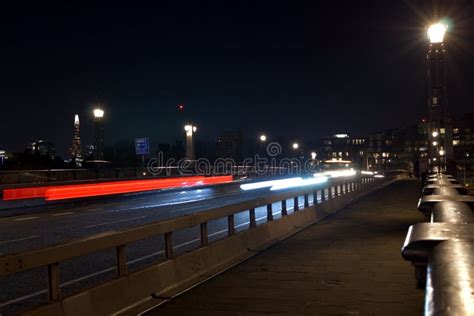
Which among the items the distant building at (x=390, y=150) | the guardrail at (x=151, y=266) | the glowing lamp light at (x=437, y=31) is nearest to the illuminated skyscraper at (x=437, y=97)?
the glowing lamp light at (x=437, y=31)

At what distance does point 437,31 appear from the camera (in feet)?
76.3

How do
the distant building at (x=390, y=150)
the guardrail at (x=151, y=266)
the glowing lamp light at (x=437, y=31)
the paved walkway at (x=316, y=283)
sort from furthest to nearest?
the distant building at (x=390, y=150) → the glowing lamp light at (x=437, y=31) → the paved walkway at (x=316, y=283) → the guardrail at (x=151, y=266)

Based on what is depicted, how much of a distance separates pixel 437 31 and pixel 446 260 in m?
20.3

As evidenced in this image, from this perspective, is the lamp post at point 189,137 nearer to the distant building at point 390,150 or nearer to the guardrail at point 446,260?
the guardrail at point 446,260

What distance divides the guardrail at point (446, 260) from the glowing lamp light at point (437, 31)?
16165 mm

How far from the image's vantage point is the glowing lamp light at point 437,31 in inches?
910

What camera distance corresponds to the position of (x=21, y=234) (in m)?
18.2

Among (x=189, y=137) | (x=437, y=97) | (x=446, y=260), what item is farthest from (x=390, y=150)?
(x=446, y=260)

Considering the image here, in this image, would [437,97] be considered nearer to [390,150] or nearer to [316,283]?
[316,283]

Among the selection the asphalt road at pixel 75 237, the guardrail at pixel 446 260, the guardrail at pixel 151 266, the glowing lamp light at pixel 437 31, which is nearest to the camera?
the guardrail at pixel 446 260

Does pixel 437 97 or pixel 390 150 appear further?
pixel 390 150

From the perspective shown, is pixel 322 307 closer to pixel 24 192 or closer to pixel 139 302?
pixel 139 302

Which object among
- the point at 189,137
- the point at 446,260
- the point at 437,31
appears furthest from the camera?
the point at 189,137

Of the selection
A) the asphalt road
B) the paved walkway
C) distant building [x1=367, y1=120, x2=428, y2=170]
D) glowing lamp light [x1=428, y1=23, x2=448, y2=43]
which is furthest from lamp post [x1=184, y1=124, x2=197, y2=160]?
distant building [x1=367, y1=120, x2=428, y2=170]
